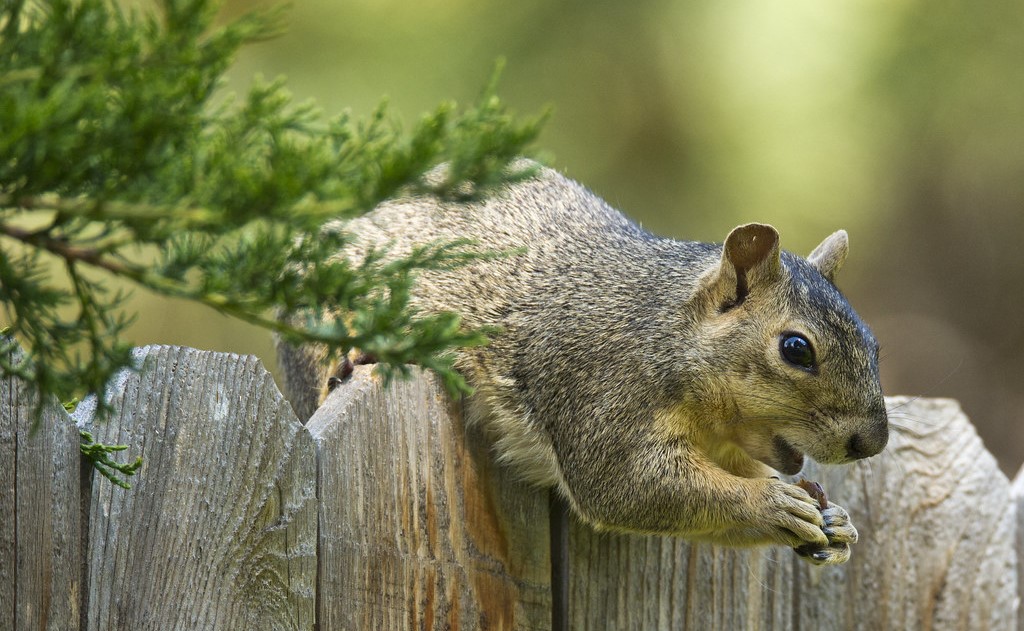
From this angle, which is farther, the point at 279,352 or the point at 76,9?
the point at 279,352

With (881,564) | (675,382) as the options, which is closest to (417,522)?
(675,382)

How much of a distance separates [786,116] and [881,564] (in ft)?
11.5

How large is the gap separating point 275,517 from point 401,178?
103 cm

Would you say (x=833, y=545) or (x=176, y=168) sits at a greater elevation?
(x=176, y=168)

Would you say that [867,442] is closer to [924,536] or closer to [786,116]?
[924,536]

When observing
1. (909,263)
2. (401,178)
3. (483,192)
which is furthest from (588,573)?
(909,263)

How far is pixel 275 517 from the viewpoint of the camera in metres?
2.14

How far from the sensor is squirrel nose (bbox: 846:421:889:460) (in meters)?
2.57

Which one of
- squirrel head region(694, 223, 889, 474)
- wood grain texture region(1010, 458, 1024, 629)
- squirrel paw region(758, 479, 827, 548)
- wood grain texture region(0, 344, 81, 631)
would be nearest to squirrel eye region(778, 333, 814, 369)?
squirrel head region(694, 223, 889, 474)

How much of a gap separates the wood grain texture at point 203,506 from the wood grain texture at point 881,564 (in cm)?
80

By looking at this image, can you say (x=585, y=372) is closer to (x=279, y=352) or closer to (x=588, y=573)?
(x=588, y=573)

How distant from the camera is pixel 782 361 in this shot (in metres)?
2.66

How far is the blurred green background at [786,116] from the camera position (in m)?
6.09

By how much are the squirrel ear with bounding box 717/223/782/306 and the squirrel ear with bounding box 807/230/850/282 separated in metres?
0.34
